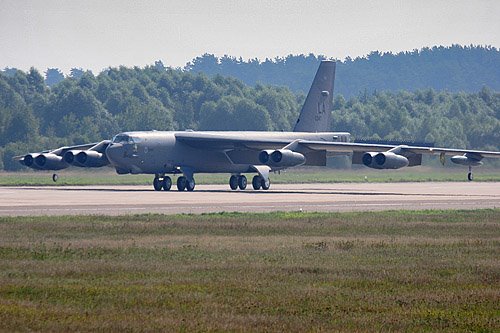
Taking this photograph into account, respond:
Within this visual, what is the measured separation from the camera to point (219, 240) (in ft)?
91.7

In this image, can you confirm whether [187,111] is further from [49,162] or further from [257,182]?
[257,182]

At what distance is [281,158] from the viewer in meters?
57.8

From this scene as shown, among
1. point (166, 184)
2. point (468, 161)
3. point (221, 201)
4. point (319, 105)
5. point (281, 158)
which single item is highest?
point (319, 105)

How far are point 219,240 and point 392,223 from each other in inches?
303

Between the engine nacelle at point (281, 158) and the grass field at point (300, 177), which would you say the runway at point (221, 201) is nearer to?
the engine nacelle at point (281, 158)

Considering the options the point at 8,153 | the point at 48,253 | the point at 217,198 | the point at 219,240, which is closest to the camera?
the point at 48,253

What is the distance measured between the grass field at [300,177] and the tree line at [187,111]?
16245 mm

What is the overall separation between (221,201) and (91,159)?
15.4 meters

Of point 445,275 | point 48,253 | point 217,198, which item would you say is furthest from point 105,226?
point 217,198

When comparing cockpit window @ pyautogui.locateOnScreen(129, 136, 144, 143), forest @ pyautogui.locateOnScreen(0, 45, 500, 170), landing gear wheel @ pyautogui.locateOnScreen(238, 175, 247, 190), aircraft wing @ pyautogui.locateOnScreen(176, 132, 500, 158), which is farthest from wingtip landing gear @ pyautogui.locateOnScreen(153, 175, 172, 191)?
forest @ pyautogui.locateOnScreen(0, 45, 500, 170)

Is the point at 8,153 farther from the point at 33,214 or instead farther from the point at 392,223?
the point at 392,223

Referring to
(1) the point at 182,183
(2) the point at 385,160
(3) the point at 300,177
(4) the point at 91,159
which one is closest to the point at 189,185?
(1) the point at 182,183

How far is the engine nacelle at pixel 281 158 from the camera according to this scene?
5794 centimetres

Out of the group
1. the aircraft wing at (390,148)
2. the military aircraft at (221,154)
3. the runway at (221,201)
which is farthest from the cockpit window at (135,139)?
the aircraft wing at (390,148)
